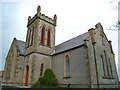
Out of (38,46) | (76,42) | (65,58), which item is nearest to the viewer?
(65,58)

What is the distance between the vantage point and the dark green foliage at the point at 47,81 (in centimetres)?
2075

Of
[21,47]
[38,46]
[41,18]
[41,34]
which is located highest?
[41,18]

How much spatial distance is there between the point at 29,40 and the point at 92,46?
1322 cm

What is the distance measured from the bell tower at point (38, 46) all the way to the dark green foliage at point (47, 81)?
4.11ft

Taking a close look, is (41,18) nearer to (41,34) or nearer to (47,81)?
(41,34)

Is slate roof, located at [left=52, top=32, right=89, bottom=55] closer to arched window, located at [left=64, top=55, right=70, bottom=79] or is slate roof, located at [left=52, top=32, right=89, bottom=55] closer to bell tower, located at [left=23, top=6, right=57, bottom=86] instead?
arched window, located at [left=64, top=55, right=70, bottom=79]

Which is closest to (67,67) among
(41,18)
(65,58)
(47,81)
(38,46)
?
(65,58)

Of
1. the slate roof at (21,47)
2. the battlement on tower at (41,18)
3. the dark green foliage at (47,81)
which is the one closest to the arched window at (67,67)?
the dark green foliage at (47,81)

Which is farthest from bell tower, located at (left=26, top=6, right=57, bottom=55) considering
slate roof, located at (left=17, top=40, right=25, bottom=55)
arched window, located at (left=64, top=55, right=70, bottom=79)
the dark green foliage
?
arched window, located at (left=64, top=55, right=70, bottom=79)

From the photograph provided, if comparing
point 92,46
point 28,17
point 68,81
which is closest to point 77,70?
point 68,81

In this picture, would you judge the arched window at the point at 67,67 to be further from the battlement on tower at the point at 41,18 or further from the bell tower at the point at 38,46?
the battlement on tower at the point at 41,18

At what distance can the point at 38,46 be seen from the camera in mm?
24547

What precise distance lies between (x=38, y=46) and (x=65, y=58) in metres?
5.51

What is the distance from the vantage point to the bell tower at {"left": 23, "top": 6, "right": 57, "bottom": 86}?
23.0 meters
